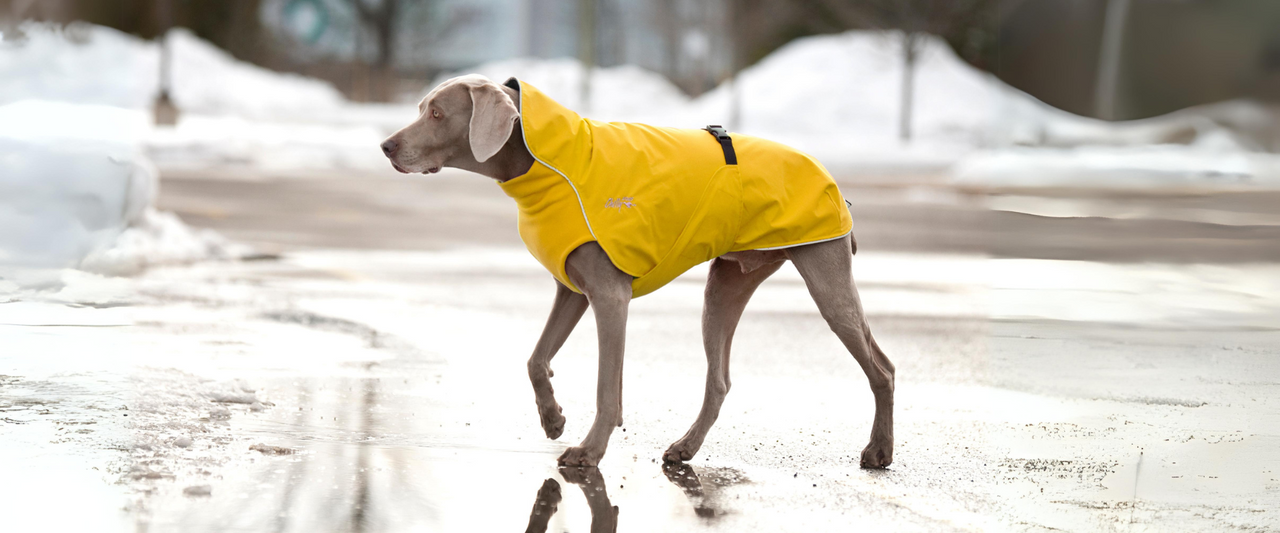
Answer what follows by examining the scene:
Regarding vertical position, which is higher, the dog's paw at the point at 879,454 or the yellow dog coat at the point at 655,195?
the yellow dog coat at the point at 655,195

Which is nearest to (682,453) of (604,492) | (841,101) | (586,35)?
(604,492)

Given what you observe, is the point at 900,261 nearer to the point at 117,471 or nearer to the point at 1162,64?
the point at 1162,64

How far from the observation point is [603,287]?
4.10m

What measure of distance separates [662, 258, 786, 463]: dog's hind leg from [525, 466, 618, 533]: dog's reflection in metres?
0.44

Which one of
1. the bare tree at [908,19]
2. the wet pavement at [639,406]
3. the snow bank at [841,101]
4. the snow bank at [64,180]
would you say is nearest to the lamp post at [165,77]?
the snow bank at [841,101]

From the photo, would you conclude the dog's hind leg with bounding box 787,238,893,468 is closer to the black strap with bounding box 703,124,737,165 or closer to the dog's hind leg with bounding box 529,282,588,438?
the black strap with bounding box 703,124,737,165

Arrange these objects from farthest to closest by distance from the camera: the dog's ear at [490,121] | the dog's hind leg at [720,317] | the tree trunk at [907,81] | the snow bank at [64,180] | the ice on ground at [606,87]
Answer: the ice on ground at [606,87], the tree trunk at [907,81], the snow bank at [64,180], the dog's hind leg at [720,317], the dog's ear at [490,121]

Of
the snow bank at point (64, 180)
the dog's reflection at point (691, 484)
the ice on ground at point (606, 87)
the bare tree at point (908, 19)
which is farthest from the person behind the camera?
the ice on ground at point (606, 87)

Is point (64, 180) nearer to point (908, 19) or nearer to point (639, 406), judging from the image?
point (639, 406)

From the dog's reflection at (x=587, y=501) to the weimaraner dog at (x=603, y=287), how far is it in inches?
2.9

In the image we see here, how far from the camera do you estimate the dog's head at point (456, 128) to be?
13.2 feet

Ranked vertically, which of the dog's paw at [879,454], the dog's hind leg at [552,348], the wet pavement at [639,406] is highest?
the dog's hind leg at [552,348]

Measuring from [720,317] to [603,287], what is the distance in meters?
0.73

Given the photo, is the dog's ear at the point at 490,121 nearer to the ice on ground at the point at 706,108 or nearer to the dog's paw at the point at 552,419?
the dog's paw at the point at 552,419
